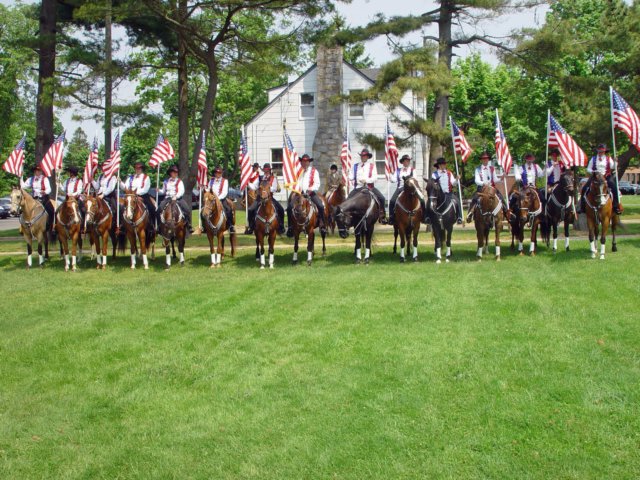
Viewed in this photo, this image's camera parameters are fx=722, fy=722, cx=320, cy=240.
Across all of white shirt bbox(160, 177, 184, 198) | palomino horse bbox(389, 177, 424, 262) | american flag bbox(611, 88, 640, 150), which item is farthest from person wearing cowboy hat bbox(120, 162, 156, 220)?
american flag bbox(611, 88, 640, 150)

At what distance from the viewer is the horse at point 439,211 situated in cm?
1966

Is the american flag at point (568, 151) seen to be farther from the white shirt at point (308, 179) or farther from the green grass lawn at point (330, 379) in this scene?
the white shirt at point (308, 179)

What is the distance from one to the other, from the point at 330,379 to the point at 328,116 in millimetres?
32514

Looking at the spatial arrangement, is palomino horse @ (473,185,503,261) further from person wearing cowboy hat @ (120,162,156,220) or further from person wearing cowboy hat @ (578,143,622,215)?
person wearing cowboy hat @ (120,162,156,220)

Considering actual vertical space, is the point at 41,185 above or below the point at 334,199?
above

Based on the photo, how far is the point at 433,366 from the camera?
1050 cm

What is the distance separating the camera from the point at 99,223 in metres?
21.0

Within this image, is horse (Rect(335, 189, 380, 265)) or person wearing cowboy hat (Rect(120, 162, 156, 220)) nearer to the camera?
horse (Rect(335, 189, 380, 265))

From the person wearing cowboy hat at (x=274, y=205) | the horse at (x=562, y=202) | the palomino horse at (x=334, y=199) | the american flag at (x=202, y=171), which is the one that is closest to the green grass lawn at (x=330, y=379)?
the horse at (x=562, y=202)

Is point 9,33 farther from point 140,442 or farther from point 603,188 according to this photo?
point 140,442

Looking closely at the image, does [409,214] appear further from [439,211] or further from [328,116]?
[328,116]

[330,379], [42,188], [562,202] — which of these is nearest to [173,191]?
[42,188]

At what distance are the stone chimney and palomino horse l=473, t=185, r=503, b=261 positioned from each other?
20.9 meters

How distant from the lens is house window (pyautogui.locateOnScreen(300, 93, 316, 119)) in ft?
152
